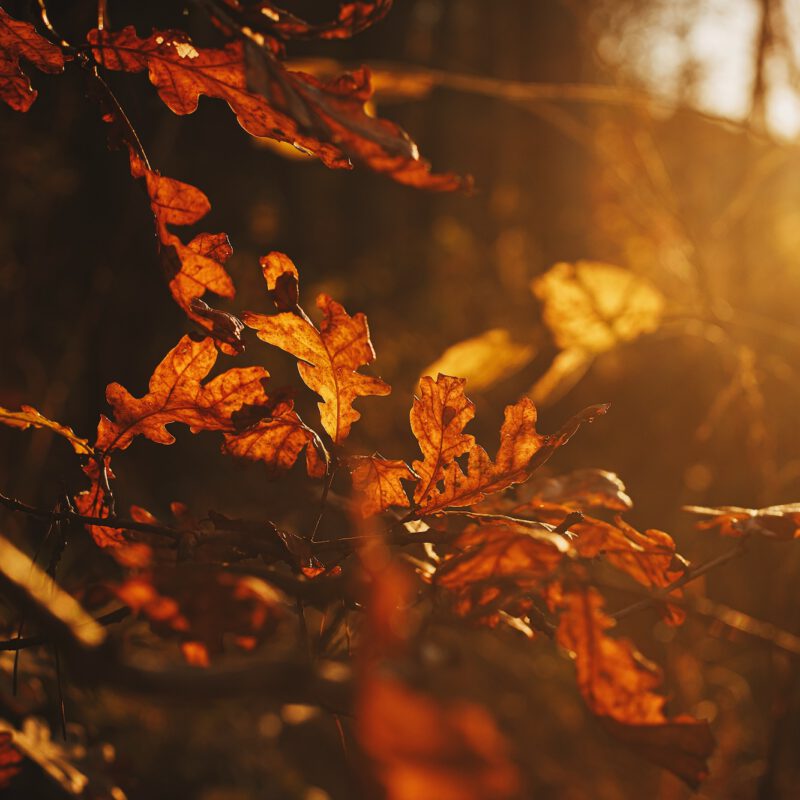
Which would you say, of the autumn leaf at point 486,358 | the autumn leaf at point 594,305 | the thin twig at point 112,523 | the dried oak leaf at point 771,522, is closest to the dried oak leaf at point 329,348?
the thin twig at point 112,523

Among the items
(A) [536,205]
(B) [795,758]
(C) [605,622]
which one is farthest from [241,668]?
(A) [536,205]

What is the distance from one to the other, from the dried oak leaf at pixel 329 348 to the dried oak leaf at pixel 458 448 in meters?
0.04

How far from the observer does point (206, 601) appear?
32 cm

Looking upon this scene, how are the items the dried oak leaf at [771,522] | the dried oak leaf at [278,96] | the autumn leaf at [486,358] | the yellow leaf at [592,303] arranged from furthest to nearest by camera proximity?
A: the yellow leaf at [592,303] → the autumn leaf at [486,358] → the dried oak leaf at [771,522] → the dried oak leaf at [278,96]

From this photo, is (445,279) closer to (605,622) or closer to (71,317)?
(71,317)

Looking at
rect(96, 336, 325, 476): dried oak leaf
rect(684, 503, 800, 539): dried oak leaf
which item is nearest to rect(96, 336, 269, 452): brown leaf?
rect(96, 336, 325, 476): dried oak leaf

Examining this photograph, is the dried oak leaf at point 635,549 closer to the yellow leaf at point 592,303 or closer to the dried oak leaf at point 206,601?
the dried oak leaf at point 206,601

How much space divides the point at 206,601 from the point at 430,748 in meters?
0.13

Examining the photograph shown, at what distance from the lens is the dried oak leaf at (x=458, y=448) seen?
1.57 feet

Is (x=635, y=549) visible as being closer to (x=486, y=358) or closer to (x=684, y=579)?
(x=684, y=579)

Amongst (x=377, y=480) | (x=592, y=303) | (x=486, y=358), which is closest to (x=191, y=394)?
(x=377, y=480)

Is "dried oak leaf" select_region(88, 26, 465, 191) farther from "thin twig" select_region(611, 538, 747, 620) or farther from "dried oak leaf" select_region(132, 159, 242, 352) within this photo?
"thin twig" select_region(611, 538, 747, 620)

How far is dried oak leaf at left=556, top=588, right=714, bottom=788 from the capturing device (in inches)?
14.2

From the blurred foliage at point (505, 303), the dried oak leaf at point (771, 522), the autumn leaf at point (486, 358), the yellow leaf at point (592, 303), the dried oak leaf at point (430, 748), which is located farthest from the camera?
the blurred foliage at point (505, 303)
